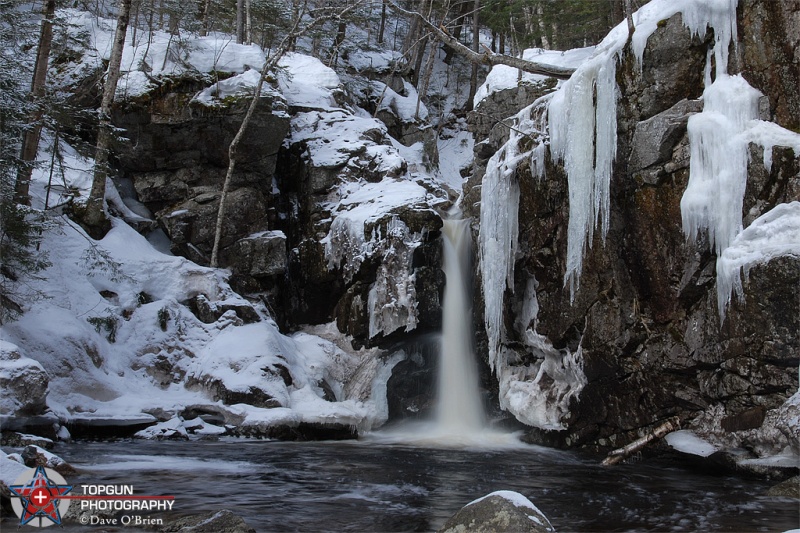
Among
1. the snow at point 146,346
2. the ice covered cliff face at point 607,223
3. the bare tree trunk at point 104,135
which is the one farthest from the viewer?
the bare tree trunk at point 104,135

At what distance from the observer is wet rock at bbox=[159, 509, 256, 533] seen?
13.9 ft

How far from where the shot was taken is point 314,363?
1386cm

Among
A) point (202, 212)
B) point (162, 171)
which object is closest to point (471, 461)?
point (202, 212)

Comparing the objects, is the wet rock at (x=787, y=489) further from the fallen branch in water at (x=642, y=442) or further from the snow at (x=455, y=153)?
the snow at (x=455, y=153)

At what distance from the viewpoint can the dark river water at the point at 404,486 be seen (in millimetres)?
5484

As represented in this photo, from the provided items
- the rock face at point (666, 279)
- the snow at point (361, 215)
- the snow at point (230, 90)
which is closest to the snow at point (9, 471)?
the rock face at point (666, 279)

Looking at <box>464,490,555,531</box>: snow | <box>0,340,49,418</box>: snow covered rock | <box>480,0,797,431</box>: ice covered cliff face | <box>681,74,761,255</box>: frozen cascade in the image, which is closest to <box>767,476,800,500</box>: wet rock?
<box>480,0,797,431</box>: ice covered cliff face

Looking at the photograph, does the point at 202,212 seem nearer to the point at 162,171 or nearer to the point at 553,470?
the point at 162,171

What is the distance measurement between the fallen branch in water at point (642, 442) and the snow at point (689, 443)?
88 millimetres

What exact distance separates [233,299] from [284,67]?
28.7 ft

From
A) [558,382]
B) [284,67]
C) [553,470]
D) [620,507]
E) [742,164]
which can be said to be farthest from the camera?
[284,67]

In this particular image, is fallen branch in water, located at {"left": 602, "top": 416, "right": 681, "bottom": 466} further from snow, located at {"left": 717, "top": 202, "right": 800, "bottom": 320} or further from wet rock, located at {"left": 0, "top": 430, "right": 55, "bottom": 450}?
wet rock, located at {"left": 0, "top": 430, "right": 55, "bottom": 450}

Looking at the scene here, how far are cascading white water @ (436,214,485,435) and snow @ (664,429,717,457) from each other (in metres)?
4.52

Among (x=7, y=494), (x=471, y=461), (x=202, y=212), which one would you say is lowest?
(x=471, y=461)
